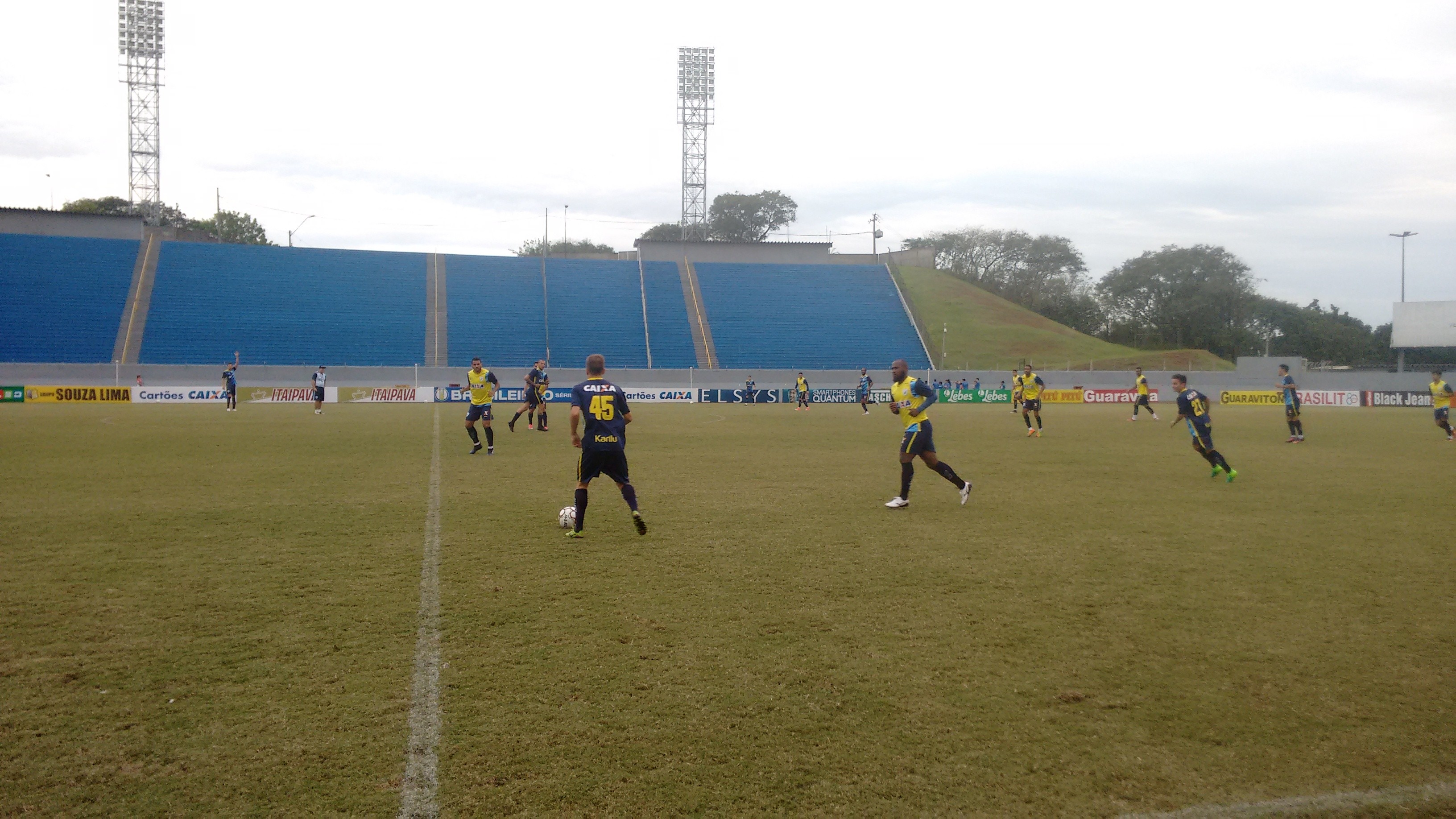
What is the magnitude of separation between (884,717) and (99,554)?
7595mm

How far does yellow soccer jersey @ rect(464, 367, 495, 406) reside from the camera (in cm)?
1788

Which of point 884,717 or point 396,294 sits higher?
point 396,294

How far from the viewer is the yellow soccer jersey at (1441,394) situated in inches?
925

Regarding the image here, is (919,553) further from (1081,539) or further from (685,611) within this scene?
(685,611)

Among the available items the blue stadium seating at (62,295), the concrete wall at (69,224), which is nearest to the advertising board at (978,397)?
the blue stadium seating at (62,295)

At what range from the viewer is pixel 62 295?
1861 inches

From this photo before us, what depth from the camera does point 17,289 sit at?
4688cm

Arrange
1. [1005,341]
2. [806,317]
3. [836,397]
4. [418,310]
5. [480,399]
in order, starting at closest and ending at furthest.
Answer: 1. [480,399]
2. [836,397]
3. [418,310]
4. [806,317]
5. [1005,341]

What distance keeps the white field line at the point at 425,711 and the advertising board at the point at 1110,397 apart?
44729mm

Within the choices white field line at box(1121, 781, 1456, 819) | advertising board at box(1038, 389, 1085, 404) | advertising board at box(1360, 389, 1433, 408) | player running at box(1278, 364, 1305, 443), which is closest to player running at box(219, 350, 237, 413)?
player running at box(1278, 364, 1305, 443)

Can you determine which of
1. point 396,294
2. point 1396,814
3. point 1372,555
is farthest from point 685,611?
point 396,294

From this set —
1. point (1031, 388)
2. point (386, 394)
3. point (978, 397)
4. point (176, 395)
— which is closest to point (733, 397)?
point (978, 397)

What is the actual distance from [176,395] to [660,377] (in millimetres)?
21569

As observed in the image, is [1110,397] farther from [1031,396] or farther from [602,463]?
[602,463]
